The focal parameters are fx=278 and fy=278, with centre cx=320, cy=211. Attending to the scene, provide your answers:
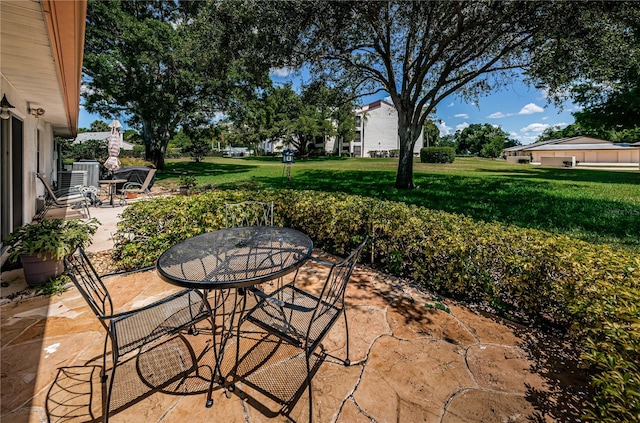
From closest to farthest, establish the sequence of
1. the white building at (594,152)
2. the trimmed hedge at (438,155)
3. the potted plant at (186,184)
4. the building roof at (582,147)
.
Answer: the potted plant at (186,184) → the trimmed hedge at (438,155) → the building roof at (582,147) → the white building at (594,152)

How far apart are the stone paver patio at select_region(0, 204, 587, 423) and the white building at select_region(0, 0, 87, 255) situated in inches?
108

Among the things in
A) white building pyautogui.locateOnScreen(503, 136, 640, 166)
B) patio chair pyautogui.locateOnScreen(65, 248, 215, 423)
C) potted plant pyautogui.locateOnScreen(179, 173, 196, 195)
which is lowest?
patio chair pyautogui.locateOnScreen(65, 248, 215, 423)

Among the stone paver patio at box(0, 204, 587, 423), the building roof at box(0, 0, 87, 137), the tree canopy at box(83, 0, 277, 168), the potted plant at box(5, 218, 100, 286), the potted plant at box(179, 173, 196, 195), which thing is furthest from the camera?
the tree canopy at box(83, 0, 277, 168)

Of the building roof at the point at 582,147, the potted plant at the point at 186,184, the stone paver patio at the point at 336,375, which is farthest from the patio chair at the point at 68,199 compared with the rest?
the building roof at the point at 582,147

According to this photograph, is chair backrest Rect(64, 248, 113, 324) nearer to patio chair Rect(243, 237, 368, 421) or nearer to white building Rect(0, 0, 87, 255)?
patio chair Rect(243, 237, 368, 421)

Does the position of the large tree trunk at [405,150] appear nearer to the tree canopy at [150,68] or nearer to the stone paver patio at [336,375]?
the tree canopy at [150,68]

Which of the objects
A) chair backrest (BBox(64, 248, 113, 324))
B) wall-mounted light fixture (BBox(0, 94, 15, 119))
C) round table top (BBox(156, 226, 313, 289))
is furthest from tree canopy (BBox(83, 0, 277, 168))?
chair backrest (BBox(64, 248, 113, 324))

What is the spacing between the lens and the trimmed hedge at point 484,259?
1565mm

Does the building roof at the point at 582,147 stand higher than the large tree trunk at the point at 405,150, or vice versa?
the building roof at the point at 582,147

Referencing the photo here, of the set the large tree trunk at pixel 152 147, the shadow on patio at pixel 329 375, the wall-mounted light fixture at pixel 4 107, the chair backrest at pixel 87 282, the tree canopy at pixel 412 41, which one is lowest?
the shadow on patio at pixel 329 375

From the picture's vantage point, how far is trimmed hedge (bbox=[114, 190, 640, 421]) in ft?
5.14

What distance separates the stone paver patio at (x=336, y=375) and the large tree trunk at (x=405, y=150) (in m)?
7.61

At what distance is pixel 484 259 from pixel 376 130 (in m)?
38.9

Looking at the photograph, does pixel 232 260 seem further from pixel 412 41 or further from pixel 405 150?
pixel 412 41
